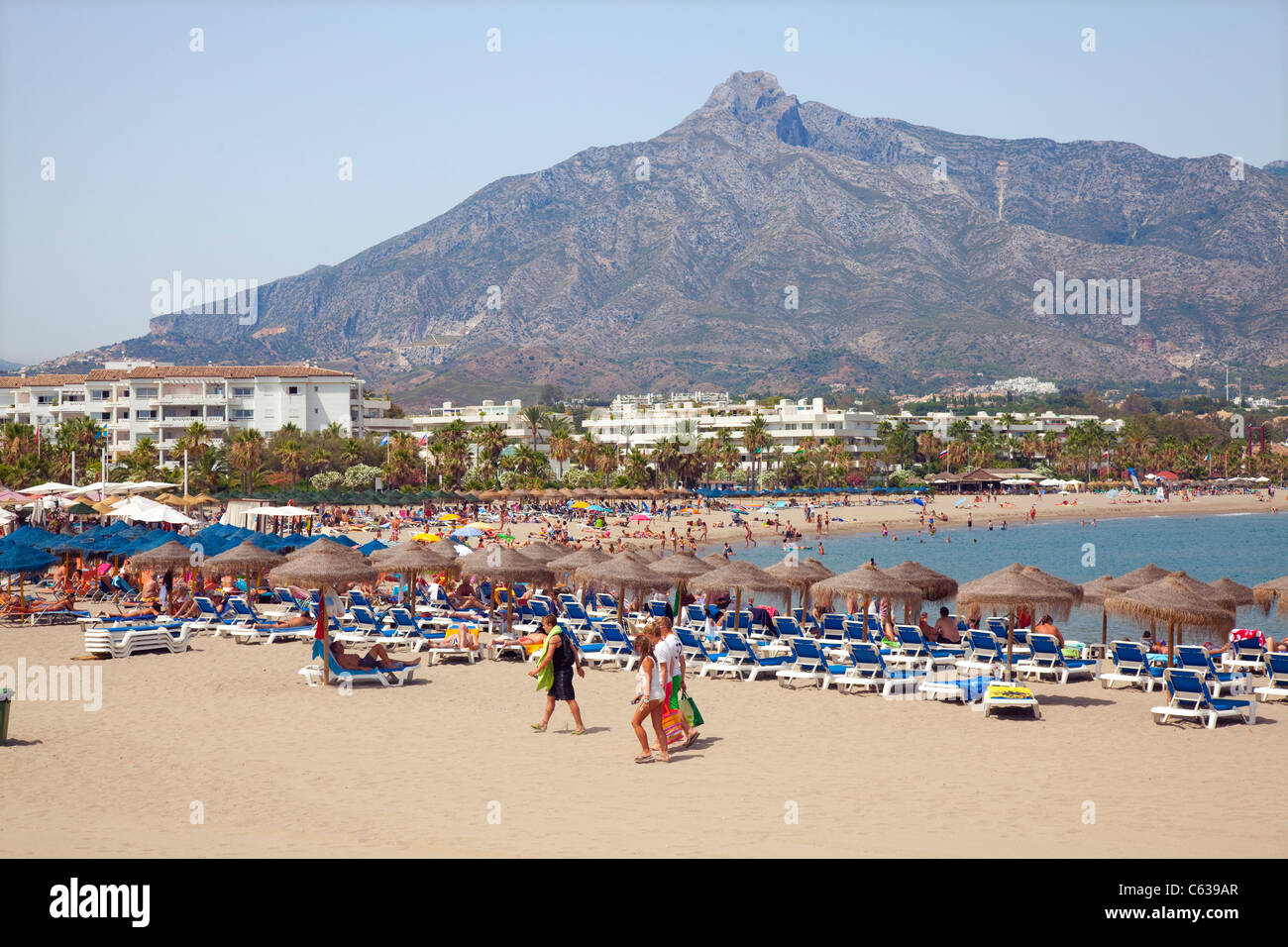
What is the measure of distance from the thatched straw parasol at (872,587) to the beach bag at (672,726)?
6.32 m

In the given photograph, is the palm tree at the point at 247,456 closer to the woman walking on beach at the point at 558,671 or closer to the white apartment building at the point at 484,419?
the white apartment building at the point at 484,419

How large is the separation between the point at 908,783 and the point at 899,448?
395ft

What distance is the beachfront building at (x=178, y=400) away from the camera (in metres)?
95.8

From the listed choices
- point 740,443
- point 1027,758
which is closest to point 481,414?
point 740,443

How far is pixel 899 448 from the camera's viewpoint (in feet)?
418

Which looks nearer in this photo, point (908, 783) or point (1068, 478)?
point (908, 783)

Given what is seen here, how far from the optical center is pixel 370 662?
1557 cm

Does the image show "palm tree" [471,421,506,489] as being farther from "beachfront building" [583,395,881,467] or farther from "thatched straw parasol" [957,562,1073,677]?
"thatched straw parasol" [957,562,1073,677]

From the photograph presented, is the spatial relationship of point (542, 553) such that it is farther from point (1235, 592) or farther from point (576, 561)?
point (1235, 592)

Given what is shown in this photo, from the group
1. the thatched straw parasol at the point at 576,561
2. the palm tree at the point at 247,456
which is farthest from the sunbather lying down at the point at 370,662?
the palm tree at the point at 247,456

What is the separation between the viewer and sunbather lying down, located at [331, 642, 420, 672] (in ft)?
50.6

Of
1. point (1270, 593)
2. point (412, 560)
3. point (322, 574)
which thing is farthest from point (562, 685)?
point (1270, 593)

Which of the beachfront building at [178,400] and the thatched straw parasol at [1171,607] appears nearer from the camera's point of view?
the thatched straw parasol at [1171,607]

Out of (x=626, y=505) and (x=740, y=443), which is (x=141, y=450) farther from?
(x=740, y=443)
